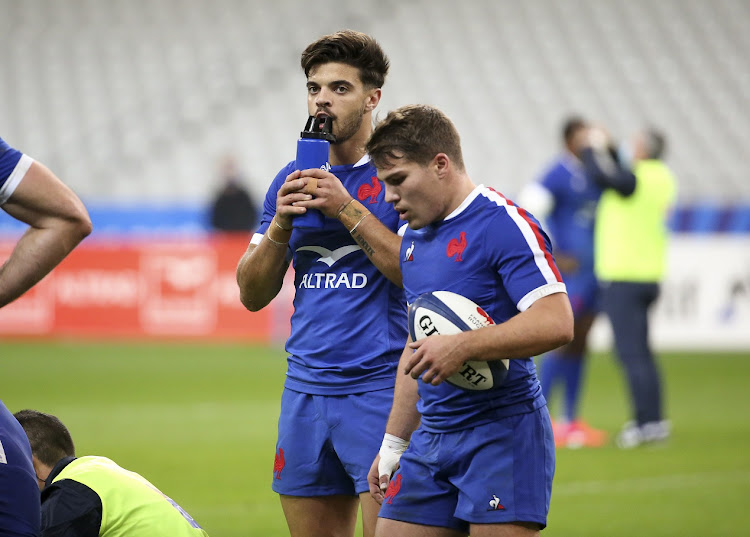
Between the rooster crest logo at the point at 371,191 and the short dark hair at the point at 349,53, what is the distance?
0.38 meters

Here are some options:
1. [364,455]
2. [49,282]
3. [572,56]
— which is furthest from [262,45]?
[364,455]

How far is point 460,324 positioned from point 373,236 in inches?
23.0

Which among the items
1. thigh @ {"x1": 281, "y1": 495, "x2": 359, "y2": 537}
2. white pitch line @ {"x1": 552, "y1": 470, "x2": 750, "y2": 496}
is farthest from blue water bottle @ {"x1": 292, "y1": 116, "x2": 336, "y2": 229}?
white pitch line @ {"x1": 552, "y1": 470, "x2": 750, "y2": 496}

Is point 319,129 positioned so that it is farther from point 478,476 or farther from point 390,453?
point 478,476

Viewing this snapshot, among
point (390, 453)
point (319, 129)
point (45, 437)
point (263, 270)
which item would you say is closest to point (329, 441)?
point (390, 453)

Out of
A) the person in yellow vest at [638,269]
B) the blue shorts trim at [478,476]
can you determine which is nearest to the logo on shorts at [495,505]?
the blue shorts trim at [478,476]

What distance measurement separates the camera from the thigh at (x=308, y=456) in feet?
14.3

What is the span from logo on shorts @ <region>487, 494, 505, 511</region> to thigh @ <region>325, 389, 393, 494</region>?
653 mm

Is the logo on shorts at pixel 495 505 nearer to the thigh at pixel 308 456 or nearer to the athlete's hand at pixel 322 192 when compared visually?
the thigh at pixel 308 456

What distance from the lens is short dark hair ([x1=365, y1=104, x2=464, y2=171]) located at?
12.6 feet

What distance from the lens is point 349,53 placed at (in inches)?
169

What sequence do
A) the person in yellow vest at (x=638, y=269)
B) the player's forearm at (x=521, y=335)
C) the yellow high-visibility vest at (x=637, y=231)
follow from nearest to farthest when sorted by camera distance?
the player's forearm at (x=521, y=335)
the person in yellow vest at (x=638, y=269)
the yellow high-visibility vest at (x=637, y=231)

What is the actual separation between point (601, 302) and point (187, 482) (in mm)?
4341

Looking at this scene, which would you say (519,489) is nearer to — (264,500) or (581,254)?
(264,500)
